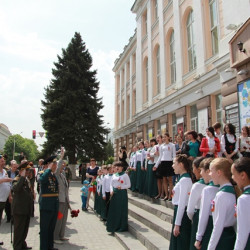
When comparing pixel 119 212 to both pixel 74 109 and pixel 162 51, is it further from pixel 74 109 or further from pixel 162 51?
pixel 74 109

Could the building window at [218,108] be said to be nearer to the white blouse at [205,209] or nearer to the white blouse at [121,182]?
the white blouse at [121,182]

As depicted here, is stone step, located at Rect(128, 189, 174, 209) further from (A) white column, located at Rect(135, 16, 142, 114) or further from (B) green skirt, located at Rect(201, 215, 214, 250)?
(A) white column, located at Rect(135, 16, 142, 114)

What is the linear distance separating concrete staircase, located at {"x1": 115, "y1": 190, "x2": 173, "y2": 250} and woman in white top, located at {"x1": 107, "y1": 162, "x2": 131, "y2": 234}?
10.3 inches

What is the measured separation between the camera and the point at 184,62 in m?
15.1

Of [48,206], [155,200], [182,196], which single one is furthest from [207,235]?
[155,200]

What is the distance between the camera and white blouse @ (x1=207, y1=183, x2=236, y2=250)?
8.76ft

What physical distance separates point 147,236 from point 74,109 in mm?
23140

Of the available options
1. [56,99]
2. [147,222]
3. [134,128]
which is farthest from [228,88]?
[56,99]

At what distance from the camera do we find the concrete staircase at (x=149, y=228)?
229 inches

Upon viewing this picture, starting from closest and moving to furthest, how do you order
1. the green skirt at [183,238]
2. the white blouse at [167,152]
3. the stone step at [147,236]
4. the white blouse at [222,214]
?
the white blouse at [222,214] < the green skirt at [183,238] < the stone step at [147,236] < the white blouse at [167,152]

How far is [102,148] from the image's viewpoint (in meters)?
29.4

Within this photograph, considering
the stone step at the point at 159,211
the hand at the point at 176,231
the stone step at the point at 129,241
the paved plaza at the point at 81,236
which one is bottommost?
the paved plaza at the point at 81,236

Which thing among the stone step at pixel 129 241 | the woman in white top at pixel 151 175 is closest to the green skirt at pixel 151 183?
the woman in white top at pixel 151 175

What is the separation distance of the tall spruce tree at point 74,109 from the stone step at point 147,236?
20698mm
